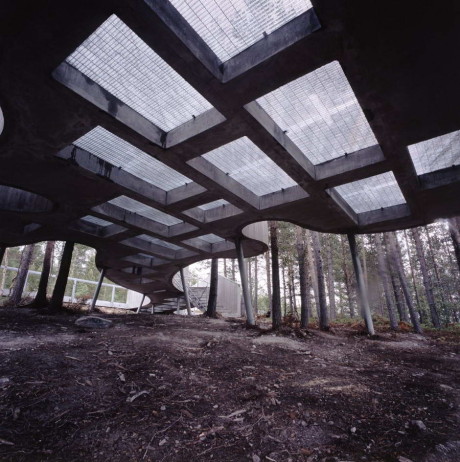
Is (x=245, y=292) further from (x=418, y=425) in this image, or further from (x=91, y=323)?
(x=418, y=425)

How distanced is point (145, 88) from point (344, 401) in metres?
7.48

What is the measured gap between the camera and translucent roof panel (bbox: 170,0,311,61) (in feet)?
15.2

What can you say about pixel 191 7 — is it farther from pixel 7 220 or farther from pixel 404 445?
pixel 7 220

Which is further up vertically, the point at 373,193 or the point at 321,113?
the point at 321,113

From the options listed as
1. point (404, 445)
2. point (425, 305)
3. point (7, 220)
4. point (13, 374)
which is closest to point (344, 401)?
point (404, 445)

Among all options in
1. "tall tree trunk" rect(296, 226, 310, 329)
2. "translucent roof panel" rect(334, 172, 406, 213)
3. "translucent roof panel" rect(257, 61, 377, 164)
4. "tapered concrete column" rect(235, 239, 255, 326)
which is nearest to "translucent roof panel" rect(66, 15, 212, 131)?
"translucent roof panel" rect(257, 61, 377, 164)

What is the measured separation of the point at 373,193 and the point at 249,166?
5.41m

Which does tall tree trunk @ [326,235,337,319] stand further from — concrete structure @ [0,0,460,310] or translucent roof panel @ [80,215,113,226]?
translucent roof panel @ [80,215,113,226]

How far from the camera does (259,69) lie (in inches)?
208

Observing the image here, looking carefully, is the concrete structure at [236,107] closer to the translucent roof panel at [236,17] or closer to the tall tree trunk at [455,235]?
the translucent roof panel at [236,17]

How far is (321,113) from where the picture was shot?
275 inches

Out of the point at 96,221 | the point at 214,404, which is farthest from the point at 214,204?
the point at 214,404

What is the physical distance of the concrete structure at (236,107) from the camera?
466 cm

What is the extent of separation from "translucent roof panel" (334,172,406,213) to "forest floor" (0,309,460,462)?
593cm
